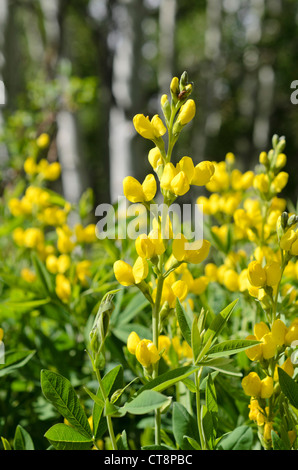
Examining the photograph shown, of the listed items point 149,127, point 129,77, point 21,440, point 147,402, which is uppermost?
point 129,77

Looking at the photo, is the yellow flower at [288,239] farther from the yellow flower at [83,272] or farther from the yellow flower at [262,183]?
the yellow flower at [83,272]

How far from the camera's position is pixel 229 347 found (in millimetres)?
393

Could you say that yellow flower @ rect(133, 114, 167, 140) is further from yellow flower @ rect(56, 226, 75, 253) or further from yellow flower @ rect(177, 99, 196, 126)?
yellow flower @ rect(56, 226, 75, 253)

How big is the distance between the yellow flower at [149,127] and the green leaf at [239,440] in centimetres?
30

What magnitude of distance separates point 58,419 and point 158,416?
0.27 m

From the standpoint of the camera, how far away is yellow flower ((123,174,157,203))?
441mm

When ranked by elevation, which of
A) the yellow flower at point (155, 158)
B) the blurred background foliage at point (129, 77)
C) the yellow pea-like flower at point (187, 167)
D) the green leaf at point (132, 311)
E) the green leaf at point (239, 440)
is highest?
the blurred background foliage at point (129, 77)

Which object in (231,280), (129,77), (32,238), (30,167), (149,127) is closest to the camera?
(149,127)

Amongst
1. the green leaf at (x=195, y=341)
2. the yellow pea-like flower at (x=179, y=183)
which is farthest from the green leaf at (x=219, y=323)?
the yellow pea-like flower at (x=179, y=183)

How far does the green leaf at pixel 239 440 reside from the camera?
0.43 m

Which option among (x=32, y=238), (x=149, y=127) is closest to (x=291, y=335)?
(x=149, y=127)

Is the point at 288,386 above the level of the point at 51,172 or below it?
below

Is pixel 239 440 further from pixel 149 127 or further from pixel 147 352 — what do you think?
pixel 149 127

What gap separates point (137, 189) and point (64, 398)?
0.20 m
